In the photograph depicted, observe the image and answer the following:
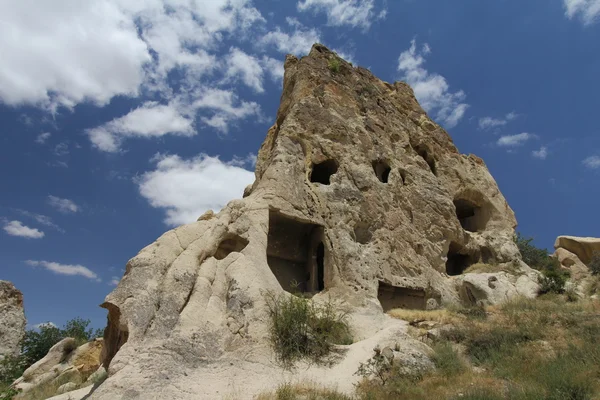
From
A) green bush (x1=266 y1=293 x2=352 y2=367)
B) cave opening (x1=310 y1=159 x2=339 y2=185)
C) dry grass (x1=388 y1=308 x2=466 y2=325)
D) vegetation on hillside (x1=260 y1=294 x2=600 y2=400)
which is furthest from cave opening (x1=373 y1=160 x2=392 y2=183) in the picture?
green bush (x1=266 y1=293 x2=352 y2=367)

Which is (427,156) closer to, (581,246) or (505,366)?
(505,366)

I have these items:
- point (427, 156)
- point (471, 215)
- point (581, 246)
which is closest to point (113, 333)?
point (427, 156)

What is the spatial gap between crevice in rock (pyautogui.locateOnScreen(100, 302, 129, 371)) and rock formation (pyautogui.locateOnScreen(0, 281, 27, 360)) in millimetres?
8109

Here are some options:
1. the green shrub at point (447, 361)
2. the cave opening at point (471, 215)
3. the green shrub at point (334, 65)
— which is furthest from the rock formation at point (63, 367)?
the cave opening at point (471, 215)

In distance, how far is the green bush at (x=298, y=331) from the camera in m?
7.49

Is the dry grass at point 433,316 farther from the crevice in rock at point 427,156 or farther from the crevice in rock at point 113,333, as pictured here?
the crevice in rock at point 427,156

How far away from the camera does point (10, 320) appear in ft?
46.6

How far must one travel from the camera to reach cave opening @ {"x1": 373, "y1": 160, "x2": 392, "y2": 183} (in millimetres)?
14789

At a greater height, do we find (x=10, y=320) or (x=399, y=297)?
(x=399, y=297)

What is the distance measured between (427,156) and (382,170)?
10.9ft

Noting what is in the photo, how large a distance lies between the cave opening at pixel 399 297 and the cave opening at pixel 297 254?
1.66 m

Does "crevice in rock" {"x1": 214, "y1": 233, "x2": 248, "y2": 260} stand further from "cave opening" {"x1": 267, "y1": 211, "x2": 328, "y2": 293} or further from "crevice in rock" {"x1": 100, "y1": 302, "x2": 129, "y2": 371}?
"crevice in rock" {"x1": 100, "y1": 302, "x2": 129, "y2": 371}

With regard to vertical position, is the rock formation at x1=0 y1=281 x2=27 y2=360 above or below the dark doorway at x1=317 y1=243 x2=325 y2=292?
below

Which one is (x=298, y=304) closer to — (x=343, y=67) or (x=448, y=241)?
(x=448, y=241)
